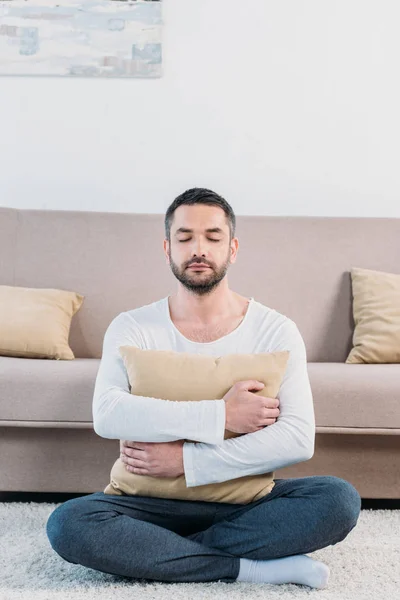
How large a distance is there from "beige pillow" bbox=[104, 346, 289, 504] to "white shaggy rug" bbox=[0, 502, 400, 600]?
203 mm

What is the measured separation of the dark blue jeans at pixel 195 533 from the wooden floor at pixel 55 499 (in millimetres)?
849

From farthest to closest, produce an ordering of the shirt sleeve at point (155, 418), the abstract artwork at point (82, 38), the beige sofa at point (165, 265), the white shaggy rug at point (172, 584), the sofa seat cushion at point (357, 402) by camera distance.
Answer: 1. the abstract artwork at point (82, 38)
2. the beige sofa at point (165, 265)
3. the sofa seat cushion at point (357, 402)
4. the shirt sleeve at point (155, 418)
5. the white shaggy rug at point (172, 584)

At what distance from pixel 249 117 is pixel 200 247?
1.68 m

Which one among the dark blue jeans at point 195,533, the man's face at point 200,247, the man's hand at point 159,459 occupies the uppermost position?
the man's face at point 200,247

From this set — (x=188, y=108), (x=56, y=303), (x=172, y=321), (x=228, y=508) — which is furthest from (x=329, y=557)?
(x=188, y=108)

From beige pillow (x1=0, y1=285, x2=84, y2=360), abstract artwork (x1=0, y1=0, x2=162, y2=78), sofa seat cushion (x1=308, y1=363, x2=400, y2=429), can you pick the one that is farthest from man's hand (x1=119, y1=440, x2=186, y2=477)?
abstract artwork (x1=0, y1=0, x2=162, y2=78)

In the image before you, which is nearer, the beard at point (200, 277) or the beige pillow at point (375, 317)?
the beard at point (200, 277)

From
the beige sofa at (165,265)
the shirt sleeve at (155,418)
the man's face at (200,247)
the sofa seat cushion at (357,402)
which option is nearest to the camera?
the shirt sleeve at (155,418)

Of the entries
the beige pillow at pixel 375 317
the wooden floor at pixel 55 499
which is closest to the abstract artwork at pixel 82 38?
the beige pillow at pixel 375 317

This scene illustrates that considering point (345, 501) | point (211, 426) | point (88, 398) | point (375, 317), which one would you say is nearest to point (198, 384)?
point (211, 426)

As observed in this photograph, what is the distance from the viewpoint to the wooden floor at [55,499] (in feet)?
8.72

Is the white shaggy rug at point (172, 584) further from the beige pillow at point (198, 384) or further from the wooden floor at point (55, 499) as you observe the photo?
the wooden floor at point (55, 499)

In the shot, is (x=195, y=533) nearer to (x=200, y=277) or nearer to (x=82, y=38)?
(x=200, y=277)

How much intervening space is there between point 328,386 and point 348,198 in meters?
1.37
